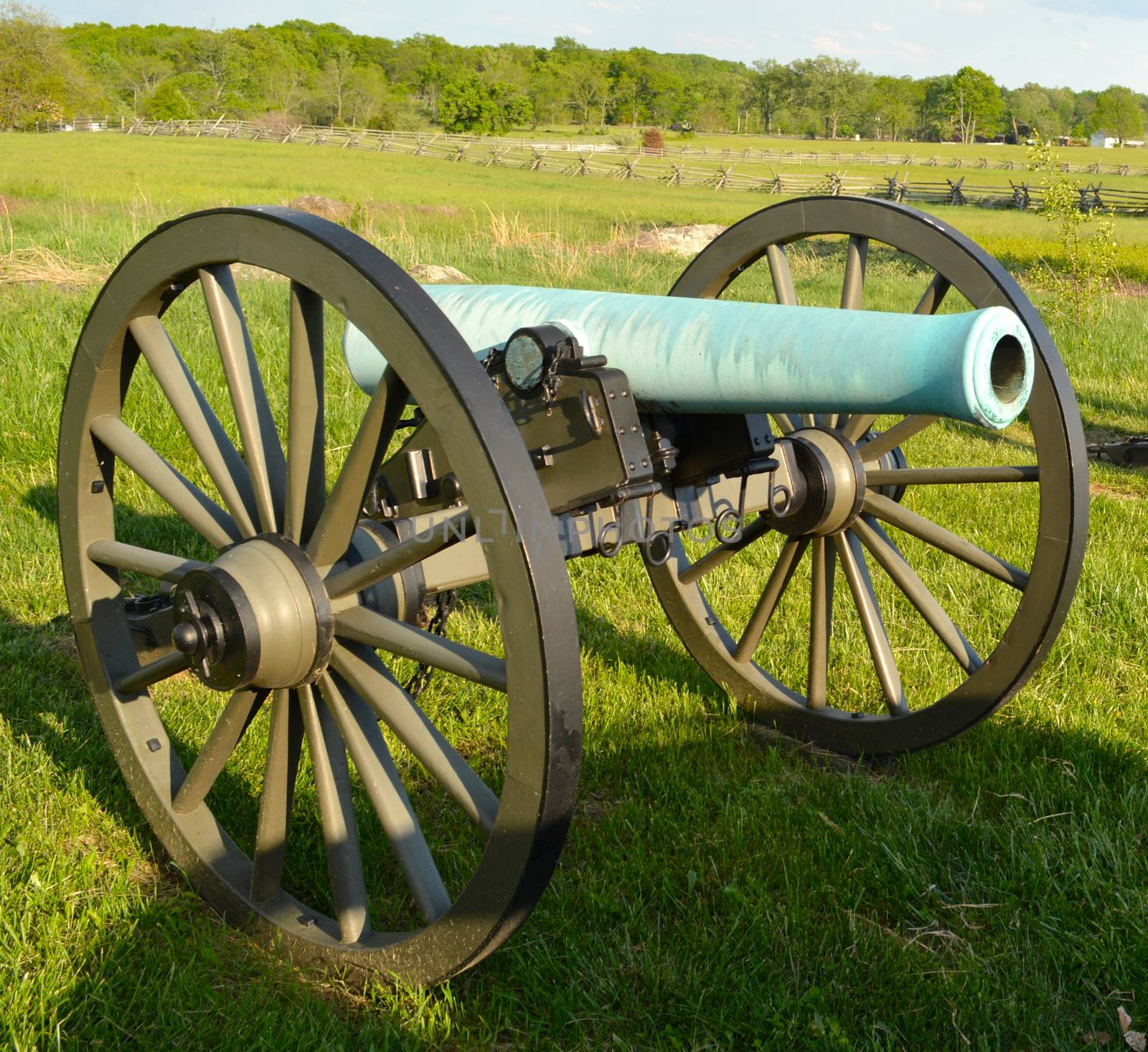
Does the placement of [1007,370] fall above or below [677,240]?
below

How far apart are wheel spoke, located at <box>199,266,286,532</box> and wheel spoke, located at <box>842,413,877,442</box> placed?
1.55 meters

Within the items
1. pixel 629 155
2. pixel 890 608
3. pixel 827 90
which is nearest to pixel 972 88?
pixel 827 90

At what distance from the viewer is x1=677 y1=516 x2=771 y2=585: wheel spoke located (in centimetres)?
320

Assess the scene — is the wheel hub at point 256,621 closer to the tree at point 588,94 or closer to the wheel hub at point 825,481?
A: the wheel hub at point 825,481

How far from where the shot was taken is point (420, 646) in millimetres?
1960

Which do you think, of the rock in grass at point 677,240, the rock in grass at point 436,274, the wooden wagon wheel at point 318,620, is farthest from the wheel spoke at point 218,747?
the rock in grass at point 677,240

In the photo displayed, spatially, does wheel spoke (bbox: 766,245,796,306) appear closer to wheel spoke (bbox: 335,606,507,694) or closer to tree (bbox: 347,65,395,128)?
wheel spoke (bbox: 335,606,507,694)

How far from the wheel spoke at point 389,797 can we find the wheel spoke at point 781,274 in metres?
1.72

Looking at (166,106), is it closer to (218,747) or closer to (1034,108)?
(218,747)

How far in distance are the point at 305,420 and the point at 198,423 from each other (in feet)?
1.42

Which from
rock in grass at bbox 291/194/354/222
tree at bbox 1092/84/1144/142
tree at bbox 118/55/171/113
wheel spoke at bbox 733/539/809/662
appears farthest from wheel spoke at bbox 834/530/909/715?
tree at bbox 1092/84/1144/142

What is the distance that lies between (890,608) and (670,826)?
171 cm

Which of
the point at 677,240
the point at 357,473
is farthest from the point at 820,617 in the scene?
the point at 677,240

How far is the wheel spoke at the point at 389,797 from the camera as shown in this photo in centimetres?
204
